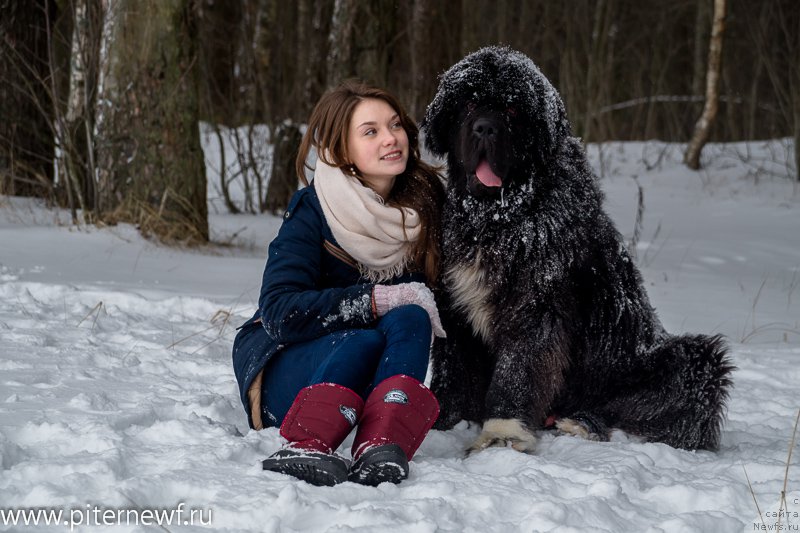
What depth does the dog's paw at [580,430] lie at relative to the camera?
2916 millimetres

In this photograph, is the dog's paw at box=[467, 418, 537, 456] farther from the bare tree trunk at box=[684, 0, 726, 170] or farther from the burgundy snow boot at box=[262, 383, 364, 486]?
the bare tree trunk at box=[684, 0, 726, 170]

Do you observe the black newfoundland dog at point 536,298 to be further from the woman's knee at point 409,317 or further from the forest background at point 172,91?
the forest background at point 172,91

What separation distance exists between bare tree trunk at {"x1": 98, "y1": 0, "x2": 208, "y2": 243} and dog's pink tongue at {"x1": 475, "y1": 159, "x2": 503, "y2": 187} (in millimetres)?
3449

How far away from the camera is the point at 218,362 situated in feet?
11.8

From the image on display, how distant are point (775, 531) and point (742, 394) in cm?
182

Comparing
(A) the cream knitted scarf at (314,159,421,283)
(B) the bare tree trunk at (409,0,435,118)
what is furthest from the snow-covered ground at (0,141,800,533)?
(B) the bare tree trunk at (409,0,435,118)

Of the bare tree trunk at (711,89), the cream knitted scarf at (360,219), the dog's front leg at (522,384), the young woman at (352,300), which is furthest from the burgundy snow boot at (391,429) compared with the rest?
the bare tree trunk at (711,89)

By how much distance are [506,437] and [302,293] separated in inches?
30.8

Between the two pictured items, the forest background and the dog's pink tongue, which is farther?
the forest background

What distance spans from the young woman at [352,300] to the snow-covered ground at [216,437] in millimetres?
166

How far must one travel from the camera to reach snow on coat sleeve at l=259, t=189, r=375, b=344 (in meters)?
2.55

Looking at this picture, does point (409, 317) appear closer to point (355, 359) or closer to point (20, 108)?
point (355, 359)

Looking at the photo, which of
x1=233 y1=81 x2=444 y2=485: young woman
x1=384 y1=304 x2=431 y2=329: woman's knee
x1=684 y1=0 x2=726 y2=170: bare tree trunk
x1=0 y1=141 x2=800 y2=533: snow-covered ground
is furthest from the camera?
x1=684 y1=0 x2=726 y2=170: bare tree trunk

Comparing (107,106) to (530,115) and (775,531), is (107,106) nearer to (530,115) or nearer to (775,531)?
(530,115)
